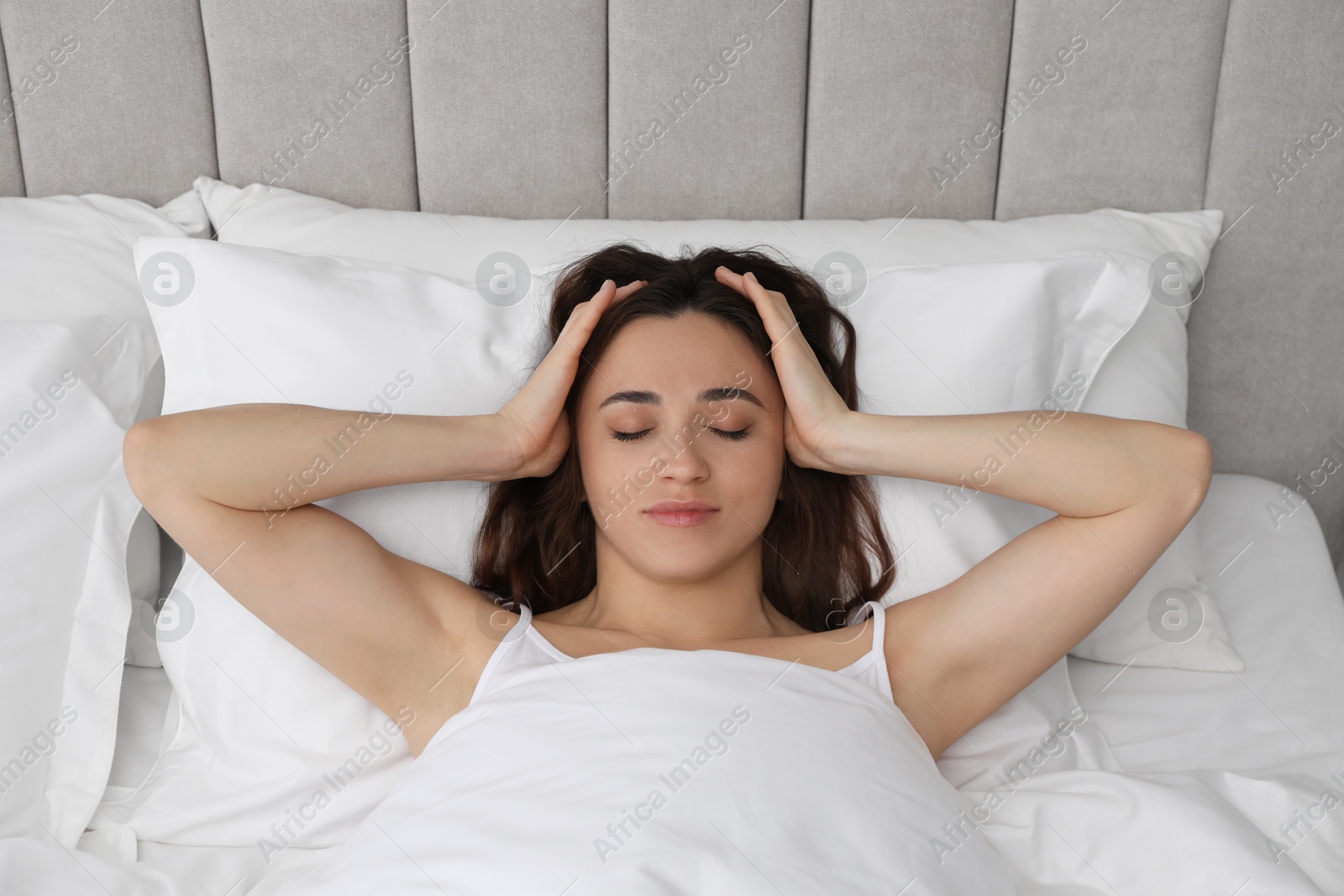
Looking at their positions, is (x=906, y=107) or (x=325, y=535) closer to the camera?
(x=325, y=535)

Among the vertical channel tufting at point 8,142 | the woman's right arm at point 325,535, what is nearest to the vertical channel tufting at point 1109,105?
the woman's right arm at point 325,535

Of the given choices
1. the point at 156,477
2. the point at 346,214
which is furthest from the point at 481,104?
the point at 156,477

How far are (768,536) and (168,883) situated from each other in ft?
3.22

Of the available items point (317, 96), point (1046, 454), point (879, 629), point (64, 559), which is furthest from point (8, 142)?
point (1046, 454)

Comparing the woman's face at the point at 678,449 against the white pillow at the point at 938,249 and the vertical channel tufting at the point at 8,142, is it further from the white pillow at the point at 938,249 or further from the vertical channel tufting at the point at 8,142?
Answer: the vertical channel tufting at the point at 8,142

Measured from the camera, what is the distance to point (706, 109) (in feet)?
5.86

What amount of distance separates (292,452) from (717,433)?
579 millimetres

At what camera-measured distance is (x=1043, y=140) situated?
183cm

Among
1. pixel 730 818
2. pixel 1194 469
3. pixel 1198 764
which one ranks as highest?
pixel 1194 469

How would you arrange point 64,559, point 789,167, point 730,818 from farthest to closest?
1. point 789,167
2. point 64,559
3. point 730,818

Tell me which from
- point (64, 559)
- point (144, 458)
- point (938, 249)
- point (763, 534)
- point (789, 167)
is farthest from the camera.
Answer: point (789, 167)

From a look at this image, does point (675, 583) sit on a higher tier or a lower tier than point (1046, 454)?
lower

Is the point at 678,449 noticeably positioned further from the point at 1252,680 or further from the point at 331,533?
the point at 1252,680

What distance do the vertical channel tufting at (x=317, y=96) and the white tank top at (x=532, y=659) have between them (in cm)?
93
